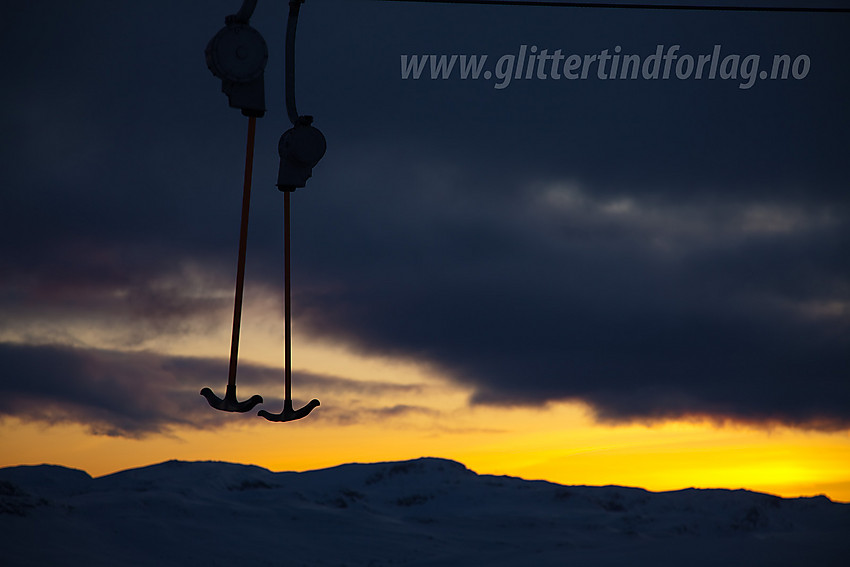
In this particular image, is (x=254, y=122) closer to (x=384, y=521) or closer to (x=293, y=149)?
(x=293, y=149)

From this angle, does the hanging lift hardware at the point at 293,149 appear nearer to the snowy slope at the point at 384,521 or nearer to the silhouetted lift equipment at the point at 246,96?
the silhouetted lift equipment at the point at 246,96

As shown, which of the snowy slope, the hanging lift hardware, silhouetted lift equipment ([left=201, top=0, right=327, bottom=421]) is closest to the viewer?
silhouetted lift equipment ([left=201, top=0, right=327, bottom=421])

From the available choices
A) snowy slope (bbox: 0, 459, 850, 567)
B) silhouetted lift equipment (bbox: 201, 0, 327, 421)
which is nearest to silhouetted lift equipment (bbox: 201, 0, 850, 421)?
silhouetted lift equipment (bbox: 201, 0, 327, 421)

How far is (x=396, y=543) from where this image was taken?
285 ft

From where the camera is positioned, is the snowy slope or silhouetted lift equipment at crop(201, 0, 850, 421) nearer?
silhouetted lift equipment at crop(201, 0, 850, 421)

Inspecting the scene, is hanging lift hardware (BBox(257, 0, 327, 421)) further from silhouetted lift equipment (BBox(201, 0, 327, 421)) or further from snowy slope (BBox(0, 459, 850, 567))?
snowy slope (BBox(0, 459, 850, 567))

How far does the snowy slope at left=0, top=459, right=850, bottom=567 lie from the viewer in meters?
69.2

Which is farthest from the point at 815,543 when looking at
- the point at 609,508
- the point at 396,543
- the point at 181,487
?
the point at 181,487

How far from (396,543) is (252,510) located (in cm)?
1710

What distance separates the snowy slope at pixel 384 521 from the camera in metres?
69.2

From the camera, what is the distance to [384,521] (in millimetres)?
98938

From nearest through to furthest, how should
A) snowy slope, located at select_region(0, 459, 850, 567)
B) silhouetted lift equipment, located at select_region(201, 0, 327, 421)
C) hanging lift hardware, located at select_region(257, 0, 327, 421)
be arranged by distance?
silhouetted lift equipment, located at select_region(201, 0, 327, 421) → hanging lift hardware, located at select_region(257, 0, 327, 421) → snowy slope, located at select_region(0, 459, 850, 567)

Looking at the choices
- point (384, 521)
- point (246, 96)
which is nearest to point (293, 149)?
point (246, 96)

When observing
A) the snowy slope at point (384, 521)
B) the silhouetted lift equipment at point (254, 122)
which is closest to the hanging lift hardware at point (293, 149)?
the silhouetted lift equipment at point (254, 122)
